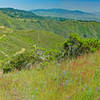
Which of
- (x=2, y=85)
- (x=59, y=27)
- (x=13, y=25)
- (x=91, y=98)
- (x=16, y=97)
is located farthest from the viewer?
(x=59, y=27)

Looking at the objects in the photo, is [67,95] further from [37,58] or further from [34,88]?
[37,58]

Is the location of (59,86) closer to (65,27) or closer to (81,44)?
(81,44)

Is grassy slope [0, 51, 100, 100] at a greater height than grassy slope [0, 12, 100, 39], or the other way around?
grassy slope [0, 51, 100, 100]


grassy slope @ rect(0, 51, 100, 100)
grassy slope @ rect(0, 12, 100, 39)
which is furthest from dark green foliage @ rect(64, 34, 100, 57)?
grassy slope @ rect(0, 12, 100, 39)

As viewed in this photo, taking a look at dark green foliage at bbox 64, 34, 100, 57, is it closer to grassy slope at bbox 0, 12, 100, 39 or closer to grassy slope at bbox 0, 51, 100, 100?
grassy slope at bbox 0, 51, 100, 100

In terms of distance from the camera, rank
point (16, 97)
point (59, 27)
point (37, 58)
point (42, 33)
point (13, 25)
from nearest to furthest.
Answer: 1. point (16, 97)
2. point (37, 58)
3. point (42, 33)
4. point (13, 25)
5. point (59, 27)

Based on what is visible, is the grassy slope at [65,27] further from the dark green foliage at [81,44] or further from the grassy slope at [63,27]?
the dark green foliage at [81,44]

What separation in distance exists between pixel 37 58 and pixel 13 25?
557 feet

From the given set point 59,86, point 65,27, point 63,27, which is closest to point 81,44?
point 59,86

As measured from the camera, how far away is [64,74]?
10.8 feet

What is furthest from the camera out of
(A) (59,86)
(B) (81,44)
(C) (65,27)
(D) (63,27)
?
(C) (65,27)

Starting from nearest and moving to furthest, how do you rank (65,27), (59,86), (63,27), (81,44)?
(59,86) < (81,44) < (63,27) < (65,27)

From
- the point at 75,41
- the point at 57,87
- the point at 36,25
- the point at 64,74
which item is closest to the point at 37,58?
the point at 75,41

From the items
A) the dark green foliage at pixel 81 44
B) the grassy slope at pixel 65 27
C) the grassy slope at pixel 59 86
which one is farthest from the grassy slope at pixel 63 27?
the grassy slope at pixel 59 86
